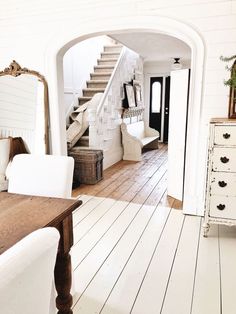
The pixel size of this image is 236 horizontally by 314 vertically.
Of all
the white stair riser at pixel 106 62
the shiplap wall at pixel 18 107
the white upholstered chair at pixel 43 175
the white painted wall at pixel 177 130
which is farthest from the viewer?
the white stair riser at pixel 106 62

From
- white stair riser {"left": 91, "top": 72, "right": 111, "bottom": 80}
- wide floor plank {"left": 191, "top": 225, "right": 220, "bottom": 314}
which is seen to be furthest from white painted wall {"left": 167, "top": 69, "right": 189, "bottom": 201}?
white stair riser {"left": 91, "top": 72, "right": 111, "bottom": 80}

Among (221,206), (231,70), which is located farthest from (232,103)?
(221,206)

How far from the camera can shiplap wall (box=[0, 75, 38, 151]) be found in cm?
359

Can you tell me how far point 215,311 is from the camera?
175 cm

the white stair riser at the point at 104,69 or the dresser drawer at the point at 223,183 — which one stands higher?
the white stair riser at the point at 104,69

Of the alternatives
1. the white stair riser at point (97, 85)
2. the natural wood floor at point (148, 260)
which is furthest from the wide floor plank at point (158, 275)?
the white stair riser at point (97, 85)

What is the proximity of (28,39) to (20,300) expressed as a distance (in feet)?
11.3

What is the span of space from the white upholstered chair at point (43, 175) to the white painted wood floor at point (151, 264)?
0.79 m

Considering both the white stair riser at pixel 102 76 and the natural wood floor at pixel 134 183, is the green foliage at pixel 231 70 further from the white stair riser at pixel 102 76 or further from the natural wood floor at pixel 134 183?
the white stair riser at pixel 102 76

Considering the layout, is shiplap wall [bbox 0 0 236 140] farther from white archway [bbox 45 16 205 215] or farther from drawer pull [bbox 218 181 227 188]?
drawer pull [bbox 218 181 227 188]

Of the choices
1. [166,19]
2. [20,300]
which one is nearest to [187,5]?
[166,19]

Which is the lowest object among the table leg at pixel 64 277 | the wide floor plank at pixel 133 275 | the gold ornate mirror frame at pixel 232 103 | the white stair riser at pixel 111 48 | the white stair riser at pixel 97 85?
the wide floor plank at pixel 133 275

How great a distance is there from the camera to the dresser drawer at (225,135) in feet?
8.04

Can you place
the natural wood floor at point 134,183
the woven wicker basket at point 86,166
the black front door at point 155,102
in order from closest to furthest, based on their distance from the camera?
the natural wood floor at point 134,183
the woven wicker basket at point 86,166
the black front door at point 155,102
